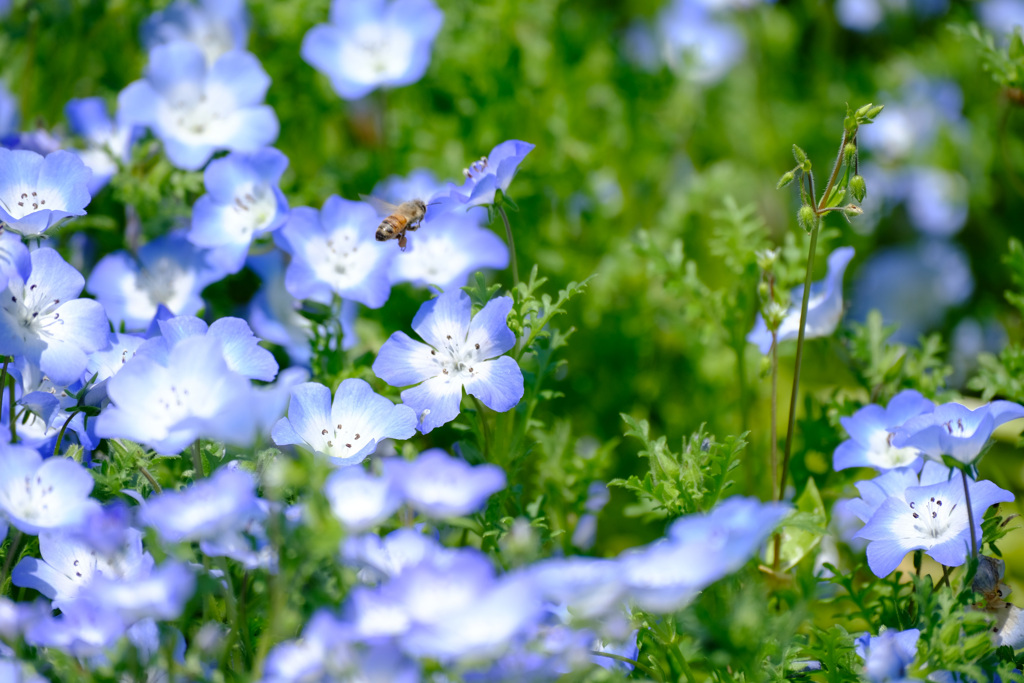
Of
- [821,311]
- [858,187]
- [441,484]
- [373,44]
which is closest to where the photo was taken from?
[441,484]

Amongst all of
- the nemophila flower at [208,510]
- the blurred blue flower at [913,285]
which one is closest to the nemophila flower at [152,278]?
the nemophila flower at [208,510]

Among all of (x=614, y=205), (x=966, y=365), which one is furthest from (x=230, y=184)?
(x=966, y=365)

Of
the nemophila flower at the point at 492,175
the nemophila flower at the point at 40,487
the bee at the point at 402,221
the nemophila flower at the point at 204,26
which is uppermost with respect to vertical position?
the nemophila flower at the point at 492,175

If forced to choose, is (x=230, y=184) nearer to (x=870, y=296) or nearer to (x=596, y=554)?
(x=596, y=554)

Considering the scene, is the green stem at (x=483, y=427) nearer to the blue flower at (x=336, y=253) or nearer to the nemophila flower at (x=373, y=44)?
the blue flower at (x=336, y=253)

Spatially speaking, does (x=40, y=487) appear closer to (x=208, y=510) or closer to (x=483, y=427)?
(x=208, y=510)

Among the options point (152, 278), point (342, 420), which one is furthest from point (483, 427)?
point (152, 278)

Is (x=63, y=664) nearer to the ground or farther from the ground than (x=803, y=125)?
nearer to the ground
